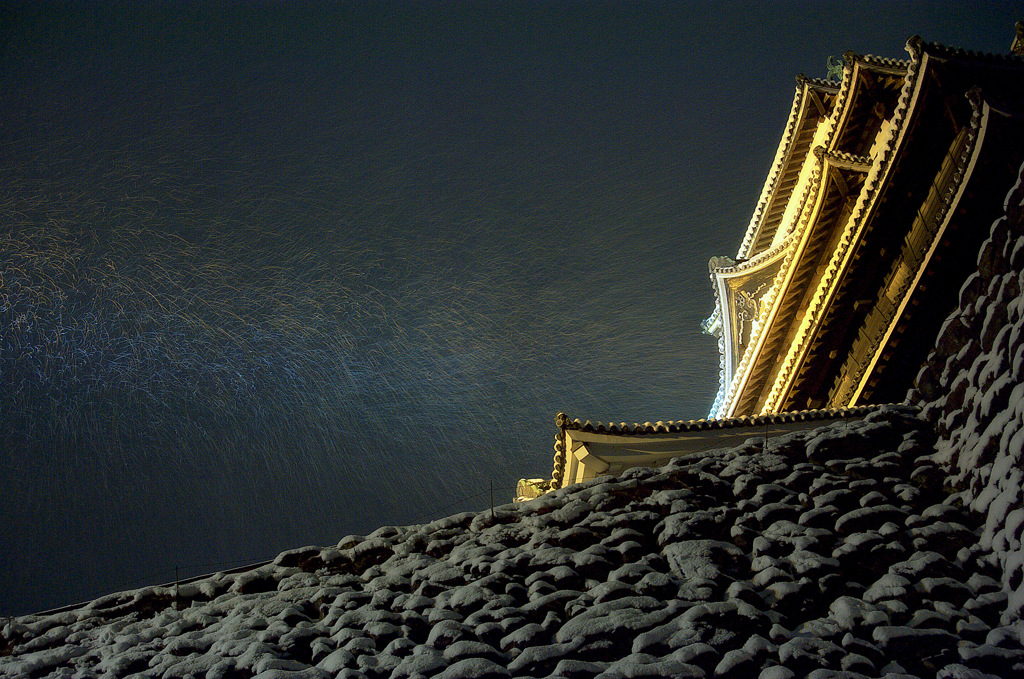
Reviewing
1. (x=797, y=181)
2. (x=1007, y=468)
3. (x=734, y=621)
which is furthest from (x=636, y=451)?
(x=797, y=181)

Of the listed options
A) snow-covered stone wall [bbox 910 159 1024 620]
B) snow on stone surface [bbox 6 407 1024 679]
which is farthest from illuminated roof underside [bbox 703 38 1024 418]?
snow on stone surface [bbox 6 407 1024 679]

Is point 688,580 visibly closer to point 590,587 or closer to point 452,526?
point 590,587

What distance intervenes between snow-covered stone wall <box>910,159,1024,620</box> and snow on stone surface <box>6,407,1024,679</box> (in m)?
0.12

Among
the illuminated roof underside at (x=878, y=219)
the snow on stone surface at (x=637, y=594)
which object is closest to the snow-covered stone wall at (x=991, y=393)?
the snow on stone surface at (x=637, y=594)

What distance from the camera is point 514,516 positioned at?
5.35 m

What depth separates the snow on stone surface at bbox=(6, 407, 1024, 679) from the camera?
3.95 m

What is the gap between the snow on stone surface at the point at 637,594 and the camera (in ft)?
12.9

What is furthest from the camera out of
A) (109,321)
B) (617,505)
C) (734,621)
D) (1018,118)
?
(109,321)

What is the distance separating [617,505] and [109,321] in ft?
35.6

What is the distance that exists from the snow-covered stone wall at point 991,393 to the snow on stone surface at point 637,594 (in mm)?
122

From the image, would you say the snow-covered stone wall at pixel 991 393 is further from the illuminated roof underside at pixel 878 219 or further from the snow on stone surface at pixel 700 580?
the illuminated roof underside at pixel 878 219

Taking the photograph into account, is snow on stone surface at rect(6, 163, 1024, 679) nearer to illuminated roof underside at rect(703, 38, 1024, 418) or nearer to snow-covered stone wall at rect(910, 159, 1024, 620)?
snow-covered stone wall at rect(910, 159, 1024, 620)

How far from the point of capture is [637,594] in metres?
4.41

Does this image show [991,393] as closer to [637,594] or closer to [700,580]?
[700,580]
